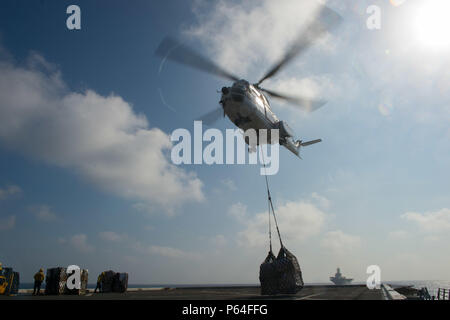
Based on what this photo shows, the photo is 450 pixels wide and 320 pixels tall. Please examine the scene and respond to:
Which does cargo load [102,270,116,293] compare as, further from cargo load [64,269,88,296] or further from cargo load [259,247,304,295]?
cargo load [259,247,304,295]

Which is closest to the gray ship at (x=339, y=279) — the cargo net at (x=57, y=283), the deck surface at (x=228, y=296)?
the deck surface at (x=228, y=296)

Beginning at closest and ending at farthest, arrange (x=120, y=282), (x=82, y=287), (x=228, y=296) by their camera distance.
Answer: (x=228, y=296) → (x=82, y=287) → (x=120, y=282)

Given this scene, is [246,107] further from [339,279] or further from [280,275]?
[339,279]

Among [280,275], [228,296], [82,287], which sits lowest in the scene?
[82,287]

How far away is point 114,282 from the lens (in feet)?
76.5

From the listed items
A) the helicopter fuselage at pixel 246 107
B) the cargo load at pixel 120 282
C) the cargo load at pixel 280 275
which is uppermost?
the helicopter fuselage at pixel 246 107

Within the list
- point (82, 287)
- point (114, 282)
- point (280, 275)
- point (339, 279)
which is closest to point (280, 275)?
point (280, 275)

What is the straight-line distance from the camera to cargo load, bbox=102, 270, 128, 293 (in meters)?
23.0

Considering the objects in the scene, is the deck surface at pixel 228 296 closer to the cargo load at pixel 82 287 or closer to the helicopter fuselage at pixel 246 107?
the cargo load at pixel 82 287

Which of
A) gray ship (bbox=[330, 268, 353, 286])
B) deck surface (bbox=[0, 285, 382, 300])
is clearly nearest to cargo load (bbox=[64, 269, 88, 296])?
deck surface (bbox=[0, 285, 382, 300])

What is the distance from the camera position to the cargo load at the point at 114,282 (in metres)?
23.0

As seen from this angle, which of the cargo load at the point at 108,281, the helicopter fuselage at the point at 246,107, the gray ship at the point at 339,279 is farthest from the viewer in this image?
the gray ship at the point at 339,279
